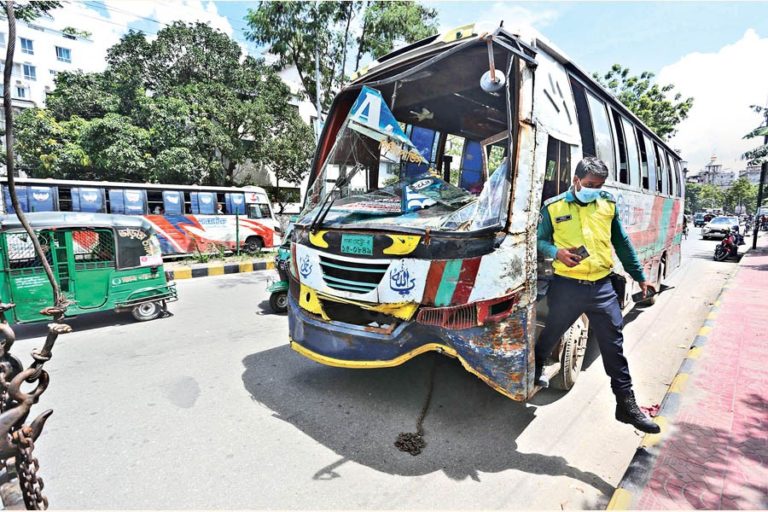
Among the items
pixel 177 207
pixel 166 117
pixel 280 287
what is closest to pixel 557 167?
pixel 280 287

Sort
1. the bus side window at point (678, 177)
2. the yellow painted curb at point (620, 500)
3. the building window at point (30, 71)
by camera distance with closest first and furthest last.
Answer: the yellow painted curb at point (620, 500) → the bus side window at point (678, 177) → the building window at point (30, 71)

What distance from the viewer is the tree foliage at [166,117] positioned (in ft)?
55.5

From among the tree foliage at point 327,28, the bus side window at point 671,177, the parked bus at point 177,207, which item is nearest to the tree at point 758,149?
the bus side window at point 671,177

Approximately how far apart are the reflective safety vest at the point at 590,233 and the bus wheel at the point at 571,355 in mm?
889

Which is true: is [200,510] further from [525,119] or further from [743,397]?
[743,397]


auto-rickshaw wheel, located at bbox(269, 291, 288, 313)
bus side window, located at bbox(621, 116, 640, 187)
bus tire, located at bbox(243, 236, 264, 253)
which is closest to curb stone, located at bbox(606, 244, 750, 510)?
bus side window, located at bbox(621, 116, 640, 187)

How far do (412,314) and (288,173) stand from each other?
20.8m

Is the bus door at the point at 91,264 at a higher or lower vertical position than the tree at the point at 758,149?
lower

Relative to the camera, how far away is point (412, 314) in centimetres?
289

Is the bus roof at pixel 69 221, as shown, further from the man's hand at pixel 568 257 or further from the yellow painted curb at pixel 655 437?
the yellow painted curb at pixel 655 437

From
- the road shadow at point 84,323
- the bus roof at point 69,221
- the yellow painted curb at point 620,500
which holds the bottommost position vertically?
the road shadow at point 84,323

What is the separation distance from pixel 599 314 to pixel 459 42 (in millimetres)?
2164

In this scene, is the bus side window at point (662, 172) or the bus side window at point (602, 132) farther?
the bus side window at point (662, 172)

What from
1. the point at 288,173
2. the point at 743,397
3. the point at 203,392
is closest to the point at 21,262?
the point at 203,392
